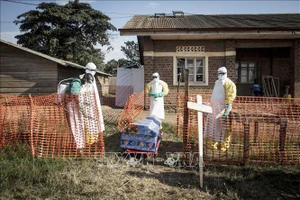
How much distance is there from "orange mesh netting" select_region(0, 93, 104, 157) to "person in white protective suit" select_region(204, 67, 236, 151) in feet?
7.18

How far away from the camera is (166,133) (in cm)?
606

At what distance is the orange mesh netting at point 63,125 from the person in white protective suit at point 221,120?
219 centimetres

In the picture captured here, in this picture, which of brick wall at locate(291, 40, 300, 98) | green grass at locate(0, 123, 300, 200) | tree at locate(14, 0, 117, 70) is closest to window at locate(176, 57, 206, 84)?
brick wall at locate(291, 40, 300, 98)

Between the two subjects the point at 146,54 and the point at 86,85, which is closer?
the point at 86,85

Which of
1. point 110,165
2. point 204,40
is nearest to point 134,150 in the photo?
point 110,165

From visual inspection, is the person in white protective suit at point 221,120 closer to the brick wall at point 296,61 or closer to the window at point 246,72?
the brick wall at point 296,61

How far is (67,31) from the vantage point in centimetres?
2484

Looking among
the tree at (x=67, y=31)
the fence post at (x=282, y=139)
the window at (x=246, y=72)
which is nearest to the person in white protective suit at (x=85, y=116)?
the fence post at (x=282, y=139)

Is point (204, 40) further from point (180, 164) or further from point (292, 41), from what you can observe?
point (180, 164)

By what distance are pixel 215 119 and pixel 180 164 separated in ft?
3.79

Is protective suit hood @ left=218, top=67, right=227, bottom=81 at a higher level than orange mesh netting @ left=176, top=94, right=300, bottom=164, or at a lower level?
higher

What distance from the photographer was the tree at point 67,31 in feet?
79.9

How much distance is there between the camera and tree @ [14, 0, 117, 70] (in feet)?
79.9

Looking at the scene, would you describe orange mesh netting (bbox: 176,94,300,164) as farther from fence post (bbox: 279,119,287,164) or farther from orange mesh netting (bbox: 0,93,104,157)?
orange mesh netting (bbox: 0,93,104,157)
